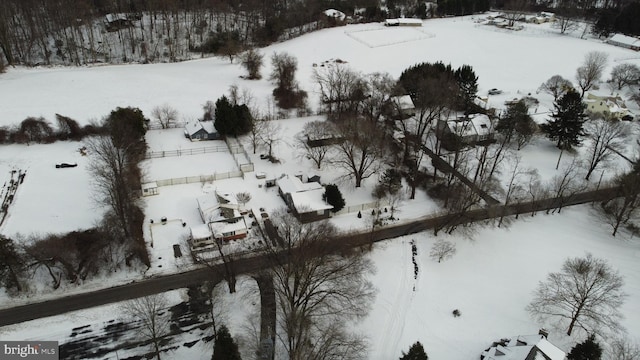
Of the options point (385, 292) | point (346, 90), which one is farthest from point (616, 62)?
point (385, 292)

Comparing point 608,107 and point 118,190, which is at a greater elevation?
point 118,190

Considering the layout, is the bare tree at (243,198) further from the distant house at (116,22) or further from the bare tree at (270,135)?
the distant house at (116,22)

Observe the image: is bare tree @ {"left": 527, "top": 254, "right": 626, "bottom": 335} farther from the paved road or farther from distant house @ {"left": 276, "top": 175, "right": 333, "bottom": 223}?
distant house @ {"left": 276, "top": 175, "right": 333, "bottom": 223}

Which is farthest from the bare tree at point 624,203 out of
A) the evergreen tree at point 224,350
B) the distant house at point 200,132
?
the distant house at point 200,132

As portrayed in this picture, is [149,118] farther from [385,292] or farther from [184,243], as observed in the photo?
[385,292]

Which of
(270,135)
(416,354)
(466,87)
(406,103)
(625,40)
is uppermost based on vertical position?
(625,40)

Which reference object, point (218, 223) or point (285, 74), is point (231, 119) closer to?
point (285, 74)

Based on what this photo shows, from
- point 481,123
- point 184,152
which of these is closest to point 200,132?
point 184,152
